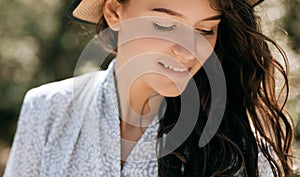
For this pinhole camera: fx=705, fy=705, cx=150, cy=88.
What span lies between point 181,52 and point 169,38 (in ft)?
0.12

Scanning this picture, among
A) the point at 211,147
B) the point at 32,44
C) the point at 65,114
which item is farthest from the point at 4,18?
the point at 211,147

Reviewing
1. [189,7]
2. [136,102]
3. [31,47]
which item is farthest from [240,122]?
[31,47]

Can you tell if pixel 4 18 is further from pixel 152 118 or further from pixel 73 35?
pixel 152 118

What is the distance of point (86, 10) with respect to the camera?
1665 mm

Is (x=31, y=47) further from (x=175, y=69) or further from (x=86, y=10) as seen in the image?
(x=175, y=69)

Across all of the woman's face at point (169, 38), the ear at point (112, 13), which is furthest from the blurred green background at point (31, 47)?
the woman's face at point (169, 38)

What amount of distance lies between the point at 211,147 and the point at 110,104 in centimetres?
26

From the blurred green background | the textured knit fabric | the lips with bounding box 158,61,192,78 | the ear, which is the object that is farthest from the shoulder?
the blurred green background

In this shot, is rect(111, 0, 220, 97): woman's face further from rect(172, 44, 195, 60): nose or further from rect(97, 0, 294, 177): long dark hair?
rect(97, 0, 294, 177): long dark hair

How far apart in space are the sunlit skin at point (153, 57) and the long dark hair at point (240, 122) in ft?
0.23

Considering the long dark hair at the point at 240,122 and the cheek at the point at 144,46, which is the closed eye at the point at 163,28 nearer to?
the cheek at the point at 144,46

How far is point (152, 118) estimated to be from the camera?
1.66 meters

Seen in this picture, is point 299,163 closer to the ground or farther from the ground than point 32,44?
farther from the ground

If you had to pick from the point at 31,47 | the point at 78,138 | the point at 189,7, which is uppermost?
the point at 189,7
